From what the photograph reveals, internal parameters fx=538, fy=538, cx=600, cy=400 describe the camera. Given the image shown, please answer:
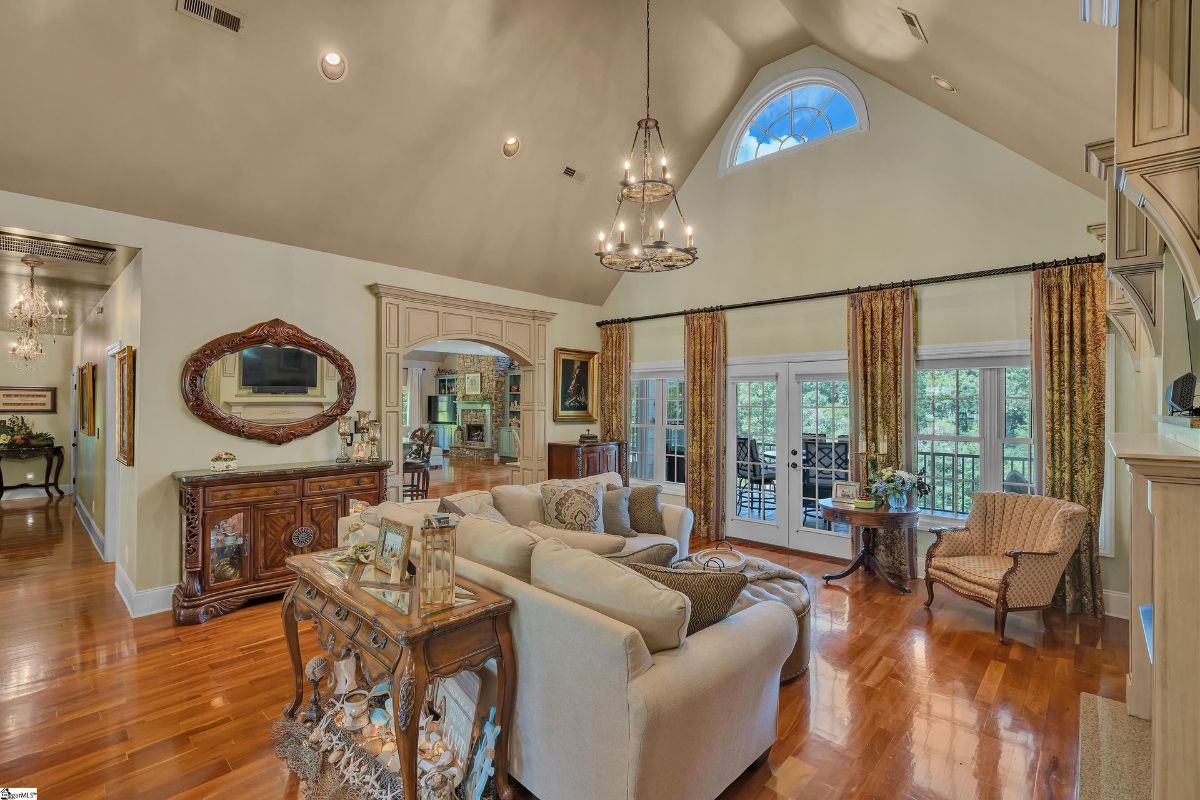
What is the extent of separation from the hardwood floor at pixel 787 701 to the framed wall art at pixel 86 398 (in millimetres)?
2407

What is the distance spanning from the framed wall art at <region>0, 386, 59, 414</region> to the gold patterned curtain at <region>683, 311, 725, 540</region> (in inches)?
403

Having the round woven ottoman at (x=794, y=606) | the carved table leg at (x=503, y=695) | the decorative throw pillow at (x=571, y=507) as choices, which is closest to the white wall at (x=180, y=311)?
the decorative throw pillow at (x=571, y=507)

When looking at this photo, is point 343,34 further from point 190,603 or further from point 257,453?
point 190,603

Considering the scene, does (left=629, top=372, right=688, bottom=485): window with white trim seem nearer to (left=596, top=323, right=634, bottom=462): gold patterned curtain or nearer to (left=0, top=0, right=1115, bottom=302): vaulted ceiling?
(left=596, top=323, right=634, bottom=462): gold patterned curtain

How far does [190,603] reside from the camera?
396 cm

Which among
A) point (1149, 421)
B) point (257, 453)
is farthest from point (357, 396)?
point (1149, 421)

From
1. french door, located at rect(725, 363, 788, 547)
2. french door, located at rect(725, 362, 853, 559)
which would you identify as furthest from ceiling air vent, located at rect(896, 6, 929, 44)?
french door, located at rect(725, 363, 788, 547)

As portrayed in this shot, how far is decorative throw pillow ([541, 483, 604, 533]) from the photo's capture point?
4277mm

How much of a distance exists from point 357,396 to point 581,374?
10.4 ft

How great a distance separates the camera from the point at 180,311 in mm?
4305

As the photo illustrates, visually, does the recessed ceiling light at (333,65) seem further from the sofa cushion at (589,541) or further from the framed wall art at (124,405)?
the sofa cushion at (589,541)

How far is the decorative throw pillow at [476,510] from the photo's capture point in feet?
11.5

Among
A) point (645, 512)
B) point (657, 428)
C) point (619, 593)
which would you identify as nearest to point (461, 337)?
point (657, 428)

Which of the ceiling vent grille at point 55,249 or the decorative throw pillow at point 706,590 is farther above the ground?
the ceiling vent grille at point 55,249
